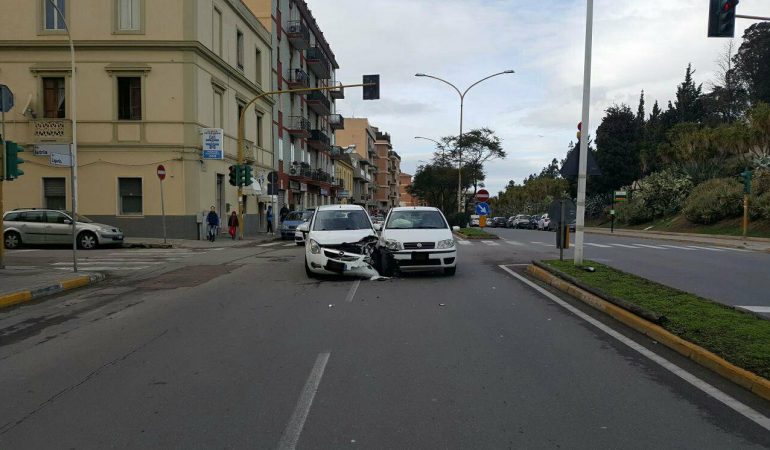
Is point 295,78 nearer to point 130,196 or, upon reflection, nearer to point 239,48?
point 239,48

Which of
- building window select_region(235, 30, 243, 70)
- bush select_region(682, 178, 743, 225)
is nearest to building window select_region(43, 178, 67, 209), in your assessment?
building window select_region(235, 30, 243, 70)

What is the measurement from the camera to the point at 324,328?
7.39m

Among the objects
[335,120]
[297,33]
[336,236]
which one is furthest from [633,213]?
[336,236]

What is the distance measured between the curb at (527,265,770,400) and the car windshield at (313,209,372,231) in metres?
5.08

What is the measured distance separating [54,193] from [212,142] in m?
7.21

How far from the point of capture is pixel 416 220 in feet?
44.7

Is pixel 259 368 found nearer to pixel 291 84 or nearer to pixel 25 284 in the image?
pixel 25 284

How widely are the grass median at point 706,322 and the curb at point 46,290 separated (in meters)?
9.85

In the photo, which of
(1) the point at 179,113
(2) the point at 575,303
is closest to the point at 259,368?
(2) the point at 575,303

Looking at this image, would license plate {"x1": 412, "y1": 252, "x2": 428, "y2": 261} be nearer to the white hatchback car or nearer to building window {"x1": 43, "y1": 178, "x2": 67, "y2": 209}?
the white hatchback car

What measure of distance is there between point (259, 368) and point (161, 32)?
2341cm

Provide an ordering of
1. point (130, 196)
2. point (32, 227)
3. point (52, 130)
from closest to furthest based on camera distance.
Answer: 1. point (32, 227)
2. point (52, 130)
3. point (130, 196)

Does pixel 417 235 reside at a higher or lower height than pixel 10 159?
lower

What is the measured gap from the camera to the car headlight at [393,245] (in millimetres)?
12133
